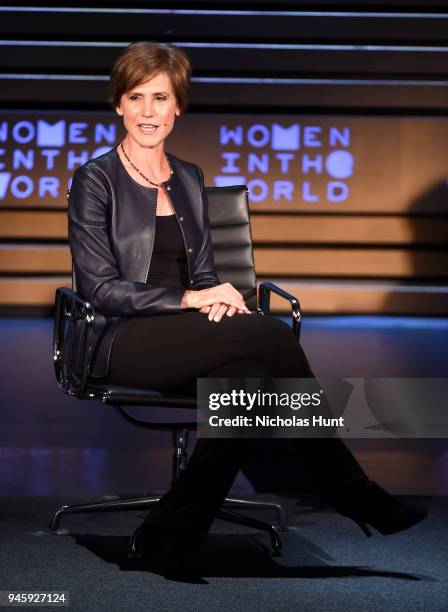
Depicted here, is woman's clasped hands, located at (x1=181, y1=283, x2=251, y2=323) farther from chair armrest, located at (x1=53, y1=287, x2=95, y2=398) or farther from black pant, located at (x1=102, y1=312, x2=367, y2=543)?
chair armrest, located at (x1=53, y1=287, x2=95, y2=398)

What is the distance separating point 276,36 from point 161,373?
565 centimetres

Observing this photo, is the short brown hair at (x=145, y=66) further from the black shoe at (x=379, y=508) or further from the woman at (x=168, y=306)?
the black shoe at (x=379, y=508)

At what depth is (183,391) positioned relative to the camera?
266cm

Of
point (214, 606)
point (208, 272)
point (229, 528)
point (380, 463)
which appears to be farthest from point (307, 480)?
point (214, 606)

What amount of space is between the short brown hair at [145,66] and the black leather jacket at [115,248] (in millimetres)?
188

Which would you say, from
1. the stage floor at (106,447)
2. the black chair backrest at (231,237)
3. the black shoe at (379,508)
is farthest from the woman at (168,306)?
the stage floor at (106,447)

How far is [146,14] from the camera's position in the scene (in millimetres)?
7871

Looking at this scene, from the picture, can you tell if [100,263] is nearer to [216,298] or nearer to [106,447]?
[216,298]

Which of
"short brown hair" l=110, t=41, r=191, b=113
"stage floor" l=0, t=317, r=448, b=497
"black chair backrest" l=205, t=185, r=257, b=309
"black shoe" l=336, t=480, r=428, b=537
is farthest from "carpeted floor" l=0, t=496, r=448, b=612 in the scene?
"short brown hair" l=110, t=41, r=191, b=113

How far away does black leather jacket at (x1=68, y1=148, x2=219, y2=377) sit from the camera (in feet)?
8.76

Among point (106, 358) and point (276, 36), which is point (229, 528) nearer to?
point (106, 358)

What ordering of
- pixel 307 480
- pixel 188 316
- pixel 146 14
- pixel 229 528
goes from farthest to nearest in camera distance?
pixel 146 14 → pixel 307 480 → pixel 229 528 → pixel 188 316

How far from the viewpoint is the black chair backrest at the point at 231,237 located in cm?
333

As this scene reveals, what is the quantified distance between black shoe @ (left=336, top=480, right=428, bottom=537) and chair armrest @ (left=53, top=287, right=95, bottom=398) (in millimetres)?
693
